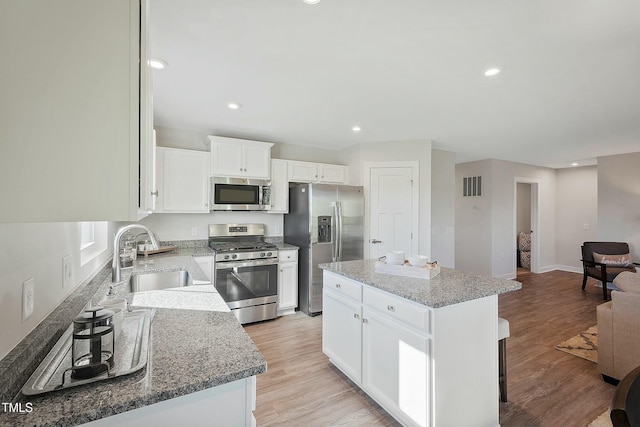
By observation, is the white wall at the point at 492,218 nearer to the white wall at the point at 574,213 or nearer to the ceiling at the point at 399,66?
the white wall at the point at 574,213

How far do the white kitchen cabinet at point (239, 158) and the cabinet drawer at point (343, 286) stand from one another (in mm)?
1888

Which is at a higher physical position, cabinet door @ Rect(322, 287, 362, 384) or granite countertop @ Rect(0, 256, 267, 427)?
granite countertop @ Rect(0, 256, 267, 427)

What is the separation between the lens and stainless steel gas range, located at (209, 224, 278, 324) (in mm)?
3348

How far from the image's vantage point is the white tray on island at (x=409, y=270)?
2057 mm

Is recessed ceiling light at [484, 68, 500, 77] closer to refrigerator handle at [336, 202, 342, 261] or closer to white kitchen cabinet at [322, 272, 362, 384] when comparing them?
white kitchen cabinet at [322, 272, 362, 384]

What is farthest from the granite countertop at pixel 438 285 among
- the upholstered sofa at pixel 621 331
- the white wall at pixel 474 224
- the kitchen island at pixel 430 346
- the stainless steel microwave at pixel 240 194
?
the white wall at pixel 474 224

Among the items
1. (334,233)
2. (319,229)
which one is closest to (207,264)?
(319,229)

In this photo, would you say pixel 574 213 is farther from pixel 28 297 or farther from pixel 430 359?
pixel 28 297

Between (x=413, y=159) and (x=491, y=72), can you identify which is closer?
(x=491, y=72)

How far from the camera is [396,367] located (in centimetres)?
180

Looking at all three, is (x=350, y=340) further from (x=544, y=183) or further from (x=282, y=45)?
(x=544, y=183)

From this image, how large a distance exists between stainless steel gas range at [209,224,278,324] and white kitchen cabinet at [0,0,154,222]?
2777mm

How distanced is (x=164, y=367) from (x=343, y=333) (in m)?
1.65

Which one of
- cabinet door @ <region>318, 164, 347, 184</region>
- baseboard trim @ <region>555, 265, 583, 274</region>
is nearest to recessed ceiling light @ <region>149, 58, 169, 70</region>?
cabinet door @ <region>318, 164, 347, 184</region>
